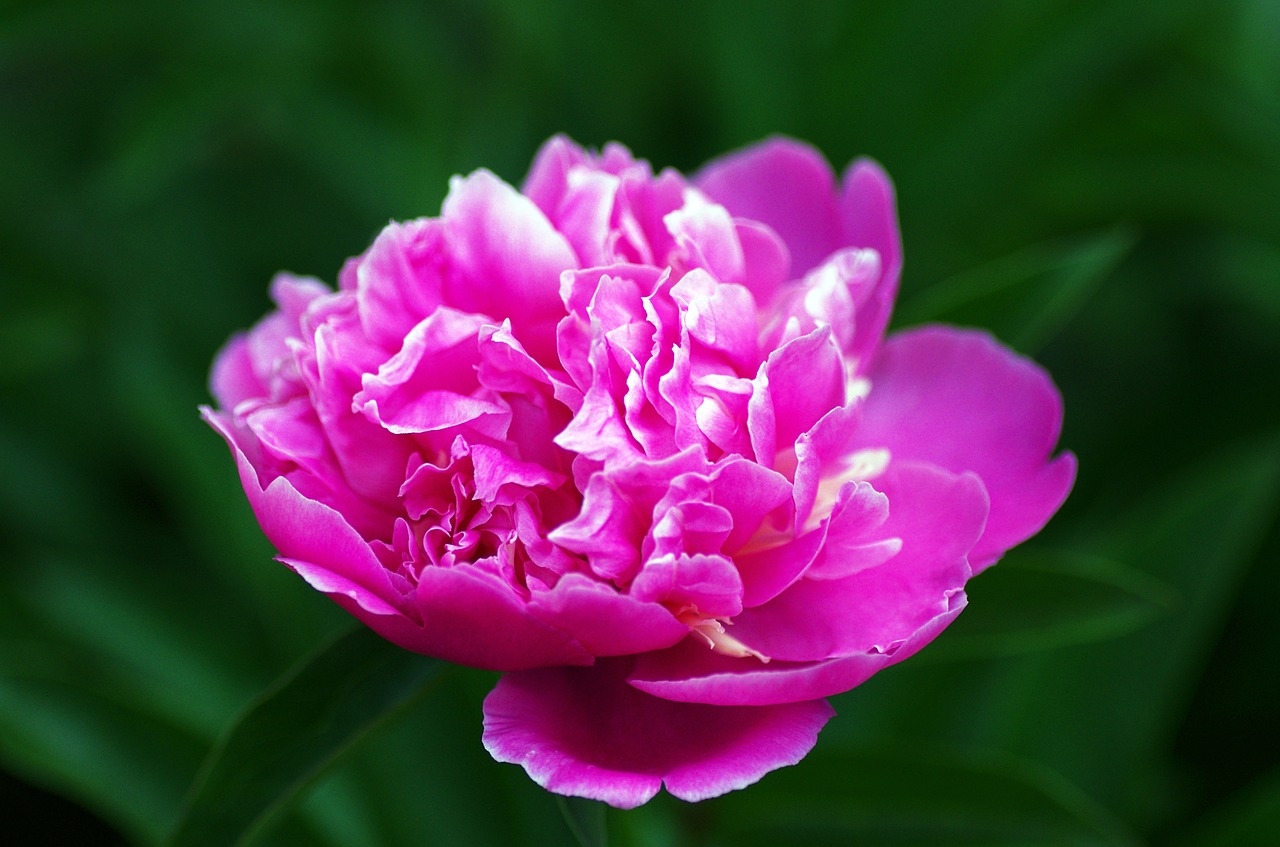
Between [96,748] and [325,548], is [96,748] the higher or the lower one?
the lower one

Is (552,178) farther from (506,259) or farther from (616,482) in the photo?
(616,482)

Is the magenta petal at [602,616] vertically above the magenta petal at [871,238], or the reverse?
the magenta petal at [871,238]

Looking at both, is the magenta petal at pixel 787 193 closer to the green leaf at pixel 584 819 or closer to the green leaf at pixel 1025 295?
the green leaf at pixel 1025 295

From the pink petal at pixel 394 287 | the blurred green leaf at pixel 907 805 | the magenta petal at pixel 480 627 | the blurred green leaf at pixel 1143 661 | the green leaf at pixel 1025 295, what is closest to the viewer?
the magenta petal at pixel 480 627

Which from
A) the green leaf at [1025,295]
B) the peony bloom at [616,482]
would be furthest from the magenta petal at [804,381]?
the green leaf at [1025,295]

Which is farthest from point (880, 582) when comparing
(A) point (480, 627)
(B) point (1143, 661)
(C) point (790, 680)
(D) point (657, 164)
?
(D) point (657, 164)

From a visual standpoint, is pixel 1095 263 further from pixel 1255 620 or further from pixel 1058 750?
pixel 1255 620
